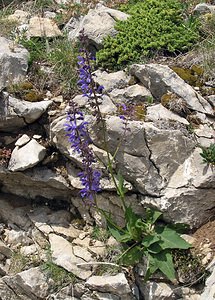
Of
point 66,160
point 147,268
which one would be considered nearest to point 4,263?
point 66,160

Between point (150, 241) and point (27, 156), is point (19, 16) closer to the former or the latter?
point (27, 156)

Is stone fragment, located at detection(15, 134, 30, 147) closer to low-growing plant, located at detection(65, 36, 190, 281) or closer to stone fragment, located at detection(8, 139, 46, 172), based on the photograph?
stone fragment, located at detection(8, 139, 46, 172)

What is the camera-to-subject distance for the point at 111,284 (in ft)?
18.6

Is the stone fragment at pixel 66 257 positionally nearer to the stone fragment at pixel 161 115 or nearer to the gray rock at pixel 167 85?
the stone fragment at pixel 161 115

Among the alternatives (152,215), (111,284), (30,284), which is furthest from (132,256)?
(30,284)

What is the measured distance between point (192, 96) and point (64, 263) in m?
2.57

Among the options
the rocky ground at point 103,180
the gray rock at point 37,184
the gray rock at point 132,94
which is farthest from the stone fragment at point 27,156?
the gray rock at point 132,94

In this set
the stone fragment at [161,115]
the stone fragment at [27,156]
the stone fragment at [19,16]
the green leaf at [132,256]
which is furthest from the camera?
the stone fragment at [19,16]

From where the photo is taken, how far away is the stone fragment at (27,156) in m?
6.50

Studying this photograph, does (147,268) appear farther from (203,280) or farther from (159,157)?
(159,157)

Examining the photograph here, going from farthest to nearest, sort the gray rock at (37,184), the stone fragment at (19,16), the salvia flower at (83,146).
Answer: the stone fragment at (19,16) → the gray rock at (37,184) → the salvia flower at (83,146)

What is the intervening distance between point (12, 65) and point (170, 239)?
130 inches

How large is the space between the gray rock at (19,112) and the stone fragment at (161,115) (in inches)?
52.1

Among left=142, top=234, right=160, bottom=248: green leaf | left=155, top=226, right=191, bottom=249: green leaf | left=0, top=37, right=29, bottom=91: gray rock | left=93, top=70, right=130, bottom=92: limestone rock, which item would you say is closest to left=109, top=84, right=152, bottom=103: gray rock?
left=93, top=70, right=130, bottom=92: limestone rock
